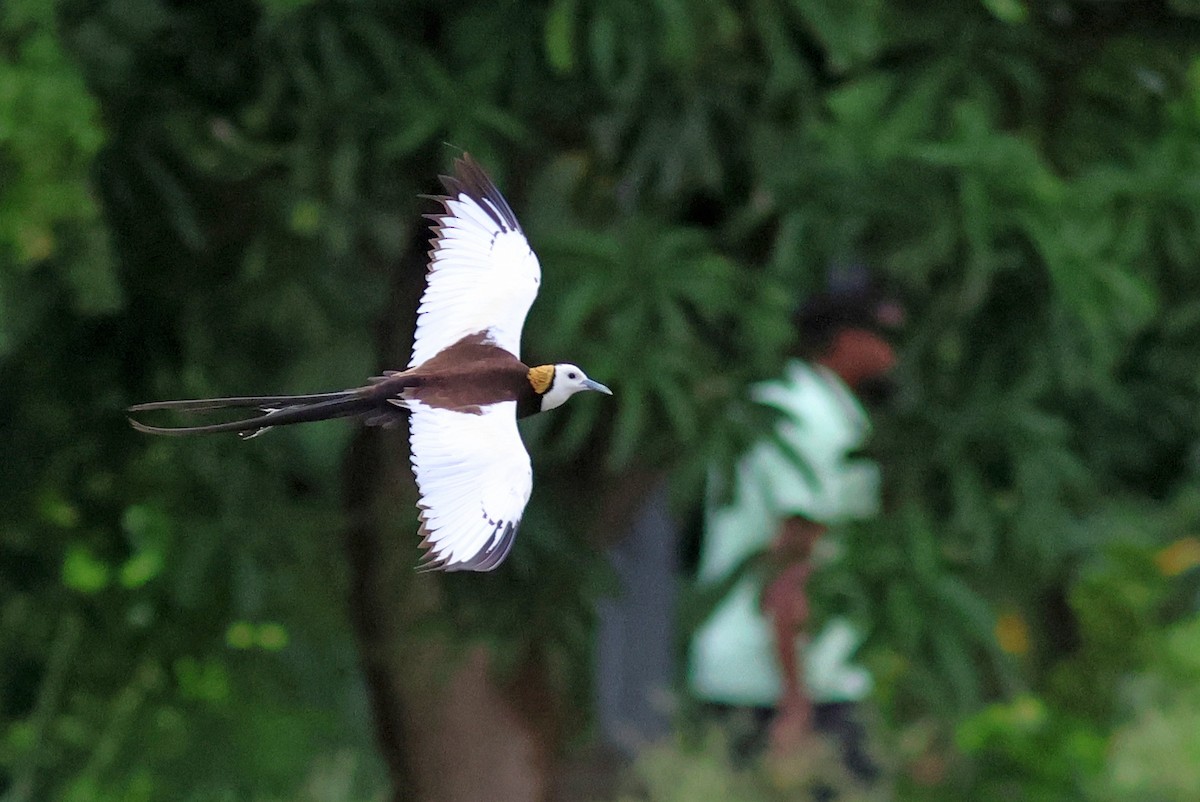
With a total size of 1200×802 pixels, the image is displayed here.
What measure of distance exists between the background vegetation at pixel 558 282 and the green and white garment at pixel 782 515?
6.0 inches

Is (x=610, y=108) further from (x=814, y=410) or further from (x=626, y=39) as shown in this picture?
(x=814, y=410)

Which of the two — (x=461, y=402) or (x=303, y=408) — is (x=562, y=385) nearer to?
(x=461, y=402)

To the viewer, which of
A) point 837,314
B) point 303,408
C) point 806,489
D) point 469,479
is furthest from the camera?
point 806,489

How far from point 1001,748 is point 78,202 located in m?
3.38

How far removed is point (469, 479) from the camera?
1.47 metres

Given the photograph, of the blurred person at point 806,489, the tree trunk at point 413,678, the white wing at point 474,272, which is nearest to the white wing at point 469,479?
the white wing at point 474,272

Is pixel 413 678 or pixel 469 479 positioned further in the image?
pixel 413 678

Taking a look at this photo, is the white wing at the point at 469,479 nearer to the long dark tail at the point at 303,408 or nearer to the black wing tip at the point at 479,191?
the long dark tail at the point at 303,408

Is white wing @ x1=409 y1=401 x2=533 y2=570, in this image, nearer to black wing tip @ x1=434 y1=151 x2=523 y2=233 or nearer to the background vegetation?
black wing tip @ x1=434 y1=151 x2=523 y2=233

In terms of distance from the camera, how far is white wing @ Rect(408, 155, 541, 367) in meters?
1.62

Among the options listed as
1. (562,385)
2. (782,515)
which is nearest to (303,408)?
(562,385)

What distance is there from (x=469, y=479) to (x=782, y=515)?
3042 millimetres

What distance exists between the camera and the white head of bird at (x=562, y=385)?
4.99ft

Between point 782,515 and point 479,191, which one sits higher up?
point 479,191
